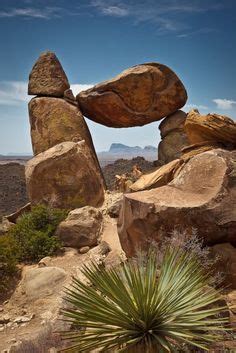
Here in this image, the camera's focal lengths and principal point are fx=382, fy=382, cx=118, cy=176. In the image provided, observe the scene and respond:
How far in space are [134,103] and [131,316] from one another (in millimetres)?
12720

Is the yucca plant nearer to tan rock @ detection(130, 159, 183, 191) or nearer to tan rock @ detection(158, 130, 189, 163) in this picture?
tan rock @ detection(130, 159, 183, 191)

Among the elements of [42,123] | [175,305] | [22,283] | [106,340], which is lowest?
[22,283]

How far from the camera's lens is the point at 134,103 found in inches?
639

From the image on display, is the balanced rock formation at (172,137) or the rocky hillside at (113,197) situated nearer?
the rocky hillside at (113,197)

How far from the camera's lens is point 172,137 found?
1703cm

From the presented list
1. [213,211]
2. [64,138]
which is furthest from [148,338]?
[64,138]

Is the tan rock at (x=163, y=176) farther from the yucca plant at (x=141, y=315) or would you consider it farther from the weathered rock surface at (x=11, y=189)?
the weathered rock surface at (x=11, y=189)

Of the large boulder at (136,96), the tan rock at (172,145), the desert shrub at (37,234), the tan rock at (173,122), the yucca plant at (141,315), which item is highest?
the large boulder at (136,96)

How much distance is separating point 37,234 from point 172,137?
8.76 meters

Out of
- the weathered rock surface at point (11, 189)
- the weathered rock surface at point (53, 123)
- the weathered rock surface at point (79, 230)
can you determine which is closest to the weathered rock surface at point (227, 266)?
the weathered rock surface at point (79, 230)

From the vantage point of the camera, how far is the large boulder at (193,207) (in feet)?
→ 23.2

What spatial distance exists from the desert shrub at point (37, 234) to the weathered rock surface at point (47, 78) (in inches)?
257

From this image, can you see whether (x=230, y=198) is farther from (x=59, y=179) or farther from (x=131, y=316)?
(x=59, y=179)

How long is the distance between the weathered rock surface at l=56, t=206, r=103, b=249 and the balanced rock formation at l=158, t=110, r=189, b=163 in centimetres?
709
